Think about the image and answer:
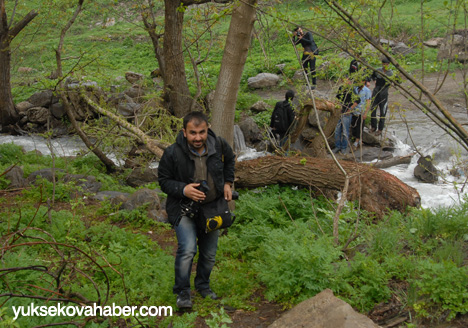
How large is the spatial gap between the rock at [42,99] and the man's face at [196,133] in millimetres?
14015

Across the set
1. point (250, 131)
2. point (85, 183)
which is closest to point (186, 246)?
point (85, 183)

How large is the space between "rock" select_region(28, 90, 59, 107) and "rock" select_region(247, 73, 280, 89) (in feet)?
24.4

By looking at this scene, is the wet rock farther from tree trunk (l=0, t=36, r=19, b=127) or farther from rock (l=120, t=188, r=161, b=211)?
rock (l=120, t=188, r=161, b=211)

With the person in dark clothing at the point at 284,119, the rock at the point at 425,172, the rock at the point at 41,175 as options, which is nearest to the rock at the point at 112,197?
the rock at the point at 41,175

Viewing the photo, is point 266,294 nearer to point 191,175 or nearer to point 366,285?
point 366,285

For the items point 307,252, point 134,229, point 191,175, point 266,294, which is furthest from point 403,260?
point 134,229

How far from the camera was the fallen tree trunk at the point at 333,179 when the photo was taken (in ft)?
24.5

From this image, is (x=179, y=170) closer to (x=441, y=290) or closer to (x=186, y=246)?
(x=186, y=246)

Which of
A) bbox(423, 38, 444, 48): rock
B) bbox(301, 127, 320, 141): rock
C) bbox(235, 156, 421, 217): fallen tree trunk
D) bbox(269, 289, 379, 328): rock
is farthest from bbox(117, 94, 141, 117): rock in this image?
bbox(423, 38, 444, 48): rock

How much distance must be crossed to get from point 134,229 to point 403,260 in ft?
13.2

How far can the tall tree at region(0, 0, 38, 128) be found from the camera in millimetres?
12672

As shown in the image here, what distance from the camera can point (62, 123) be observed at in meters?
16.5

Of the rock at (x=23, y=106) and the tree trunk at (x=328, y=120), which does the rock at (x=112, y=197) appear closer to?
the tree trunk at (x=328, y=120)

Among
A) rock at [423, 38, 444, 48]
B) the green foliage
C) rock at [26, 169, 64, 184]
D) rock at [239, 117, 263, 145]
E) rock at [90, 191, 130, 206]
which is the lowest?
rock at [239, 117, 263, 145]
